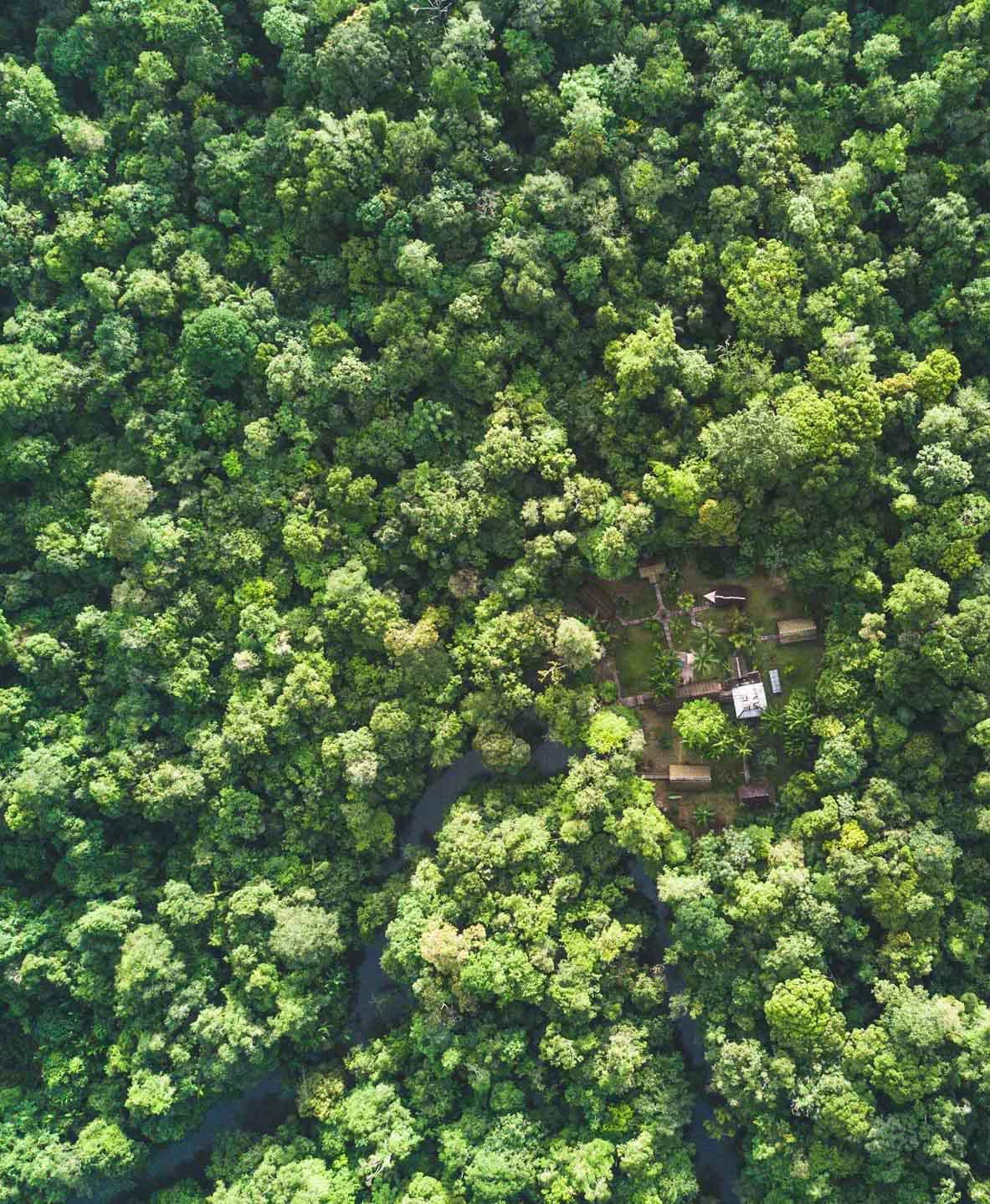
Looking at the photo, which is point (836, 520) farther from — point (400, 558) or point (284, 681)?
point (284, 681)

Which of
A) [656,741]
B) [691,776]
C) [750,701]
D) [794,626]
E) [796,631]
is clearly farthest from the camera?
[656,741]

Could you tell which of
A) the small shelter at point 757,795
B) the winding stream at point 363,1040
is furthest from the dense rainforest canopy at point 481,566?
the winding stream at point 363,1040

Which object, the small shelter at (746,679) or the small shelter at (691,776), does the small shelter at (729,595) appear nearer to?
the small shelter at (746,679)

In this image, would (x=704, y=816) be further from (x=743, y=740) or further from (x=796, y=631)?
(x=796, y=631)

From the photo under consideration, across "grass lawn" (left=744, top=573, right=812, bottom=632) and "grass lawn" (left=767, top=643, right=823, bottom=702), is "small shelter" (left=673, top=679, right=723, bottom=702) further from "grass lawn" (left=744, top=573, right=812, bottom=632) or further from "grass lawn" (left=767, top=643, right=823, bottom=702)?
"grass lawn" (left=744, top=573, right=812, bottom=632)

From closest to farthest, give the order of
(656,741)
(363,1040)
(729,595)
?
(729,595) → (656,741) → (363,1040)

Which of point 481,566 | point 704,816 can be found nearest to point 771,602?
point 704,816
